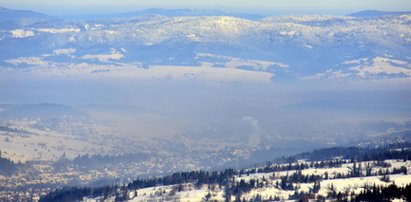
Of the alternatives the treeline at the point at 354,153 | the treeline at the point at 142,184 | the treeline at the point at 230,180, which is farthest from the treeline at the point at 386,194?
the treeline at the point at 354,153

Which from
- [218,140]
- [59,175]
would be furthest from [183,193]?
[218,140]

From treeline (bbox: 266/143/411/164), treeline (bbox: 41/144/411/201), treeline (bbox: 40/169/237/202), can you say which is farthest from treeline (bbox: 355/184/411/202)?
treeline (bbox: 266/143/411/164)

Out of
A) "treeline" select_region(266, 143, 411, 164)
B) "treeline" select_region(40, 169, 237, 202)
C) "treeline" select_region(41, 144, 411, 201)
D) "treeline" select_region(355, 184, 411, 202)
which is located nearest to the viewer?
"treeline" select_region(355, 184, 411, 202)

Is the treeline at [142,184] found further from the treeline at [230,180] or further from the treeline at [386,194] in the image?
the treeline at [386,194]

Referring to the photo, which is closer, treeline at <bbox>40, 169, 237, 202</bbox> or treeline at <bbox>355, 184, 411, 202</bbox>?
treeline at <bbox>355, 184, 411, 202</bbox>

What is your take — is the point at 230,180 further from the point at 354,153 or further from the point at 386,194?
the point at 354,153

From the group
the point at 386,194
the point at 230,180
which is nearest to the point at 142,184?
the point at 230,180

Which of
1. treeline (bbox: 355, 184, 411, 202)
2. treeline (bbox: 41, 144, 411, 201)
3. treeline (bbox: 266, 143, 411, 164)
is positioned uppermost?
treeline (bbox: 266, 143, 411, 164)

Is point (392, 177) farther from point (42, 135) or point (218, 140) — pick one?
point (42, 135)

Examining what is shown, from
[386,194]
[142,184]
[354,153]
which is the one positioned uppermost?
[354,153]

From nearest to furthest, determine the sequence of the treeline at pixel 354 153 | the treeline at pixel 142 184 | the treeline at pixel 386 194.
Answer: the treeline at pixel 386 194 < the treeline at pixel 142 184 < the treeline at pixel 354 153

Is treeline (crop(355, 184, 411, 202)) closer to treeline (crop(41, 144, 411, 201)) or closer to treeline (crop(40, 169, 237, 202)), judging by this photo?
treeline (crop(41, 144, 411, 201))
